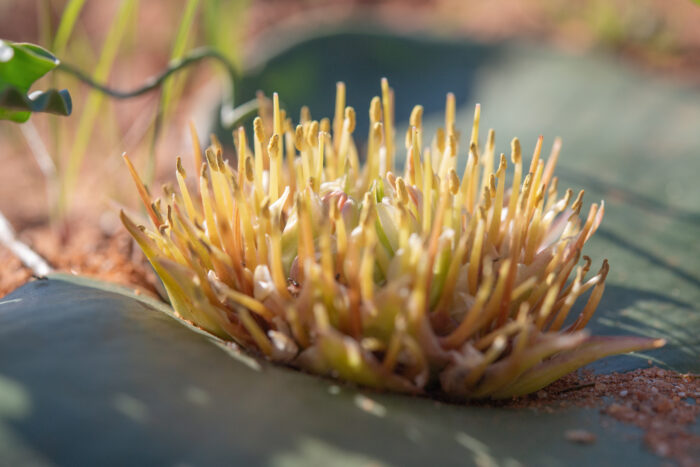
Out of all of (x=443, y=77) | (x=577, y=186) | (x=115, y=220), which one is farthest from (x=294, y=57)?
(x=577, y=186)

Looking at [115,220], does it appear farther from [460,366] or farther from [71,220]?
[460,366]

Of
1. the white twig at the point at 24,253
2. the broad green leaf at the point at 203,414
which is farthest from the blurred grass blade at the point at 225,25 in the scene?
the broad green leaf at the point at 203,414

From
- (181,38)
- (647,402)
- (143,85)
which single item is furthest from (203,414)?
(181,38)

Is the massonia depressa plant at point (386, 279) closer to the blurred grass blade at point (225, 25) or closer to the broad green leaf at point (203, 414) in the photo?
the broad green leaf at point (203, 414)

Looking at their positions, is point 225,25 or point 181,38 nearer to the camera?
point 181,38

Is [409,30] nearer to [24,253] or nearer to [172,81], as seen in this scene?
[172,81]

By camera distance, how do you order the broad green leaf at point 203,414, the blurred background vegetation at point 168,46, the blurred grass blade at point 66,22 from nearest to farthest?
the broad green leaf at point 203,414, the blurred grass blade at point 66,22, the blurred background vegetation at point 168,46
